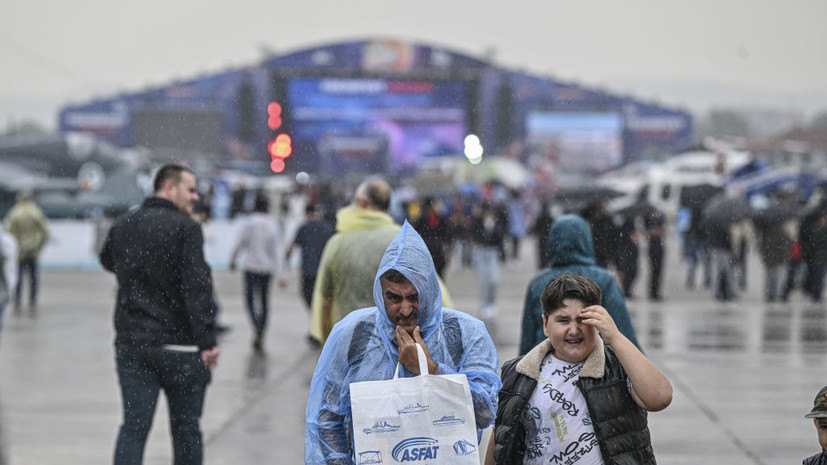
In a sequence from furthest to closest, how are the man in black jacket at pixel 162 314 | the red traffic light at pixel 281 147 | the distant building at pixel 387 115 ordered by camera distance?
1. the distant building at pixel 387 115
2. the red traffic light at pixel 281 147
3. the man in black jacket at pixel 162 314

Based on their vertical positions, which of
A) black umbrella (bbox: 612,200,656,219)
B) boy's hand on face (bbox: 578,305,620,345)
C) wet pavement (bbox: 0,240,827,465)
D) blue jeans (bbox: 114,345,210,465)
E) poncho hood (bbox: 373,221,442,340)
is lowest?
wet pavement (bbox: 0,240,827,465)

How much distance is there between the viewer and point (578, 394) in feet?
11.7

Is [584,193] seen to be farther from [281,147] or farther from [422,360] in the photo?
[422,360]

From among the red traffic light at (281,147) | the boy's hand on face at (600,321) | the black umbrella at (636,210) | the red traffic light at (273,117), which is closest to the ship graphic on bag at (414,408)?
the boy's hand on face at (600,321)

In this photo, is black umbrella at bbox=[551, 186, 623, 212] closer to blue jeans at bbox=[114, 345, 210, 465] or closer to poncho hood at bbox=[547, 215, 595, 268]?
poncho hood at bbox=[547, 215, 595, 268]

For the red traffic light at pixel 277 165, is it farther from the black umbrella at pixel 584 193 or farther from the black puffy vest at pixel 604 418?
the black puffy vest at pixel 604 418

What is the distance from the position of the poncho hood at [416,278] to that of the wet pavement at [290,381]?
3.91 metres

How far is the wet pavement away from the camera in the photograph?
7566 mm

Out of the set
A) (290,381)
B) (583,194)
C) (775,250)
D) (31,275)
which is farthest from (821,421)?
(583,194)

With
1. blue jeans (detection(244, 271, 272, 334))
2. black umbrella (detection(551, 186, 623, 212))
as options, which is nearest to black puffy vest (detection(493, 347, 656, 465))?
blue jeans (detection(244, 271, 272, 334))

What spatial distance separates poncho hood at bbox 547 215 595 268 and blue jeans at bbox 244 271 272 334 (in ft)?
23.7

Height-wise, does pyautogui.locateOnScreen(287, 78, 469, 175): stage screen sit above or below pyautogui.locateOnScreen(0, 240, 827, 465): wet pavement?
above

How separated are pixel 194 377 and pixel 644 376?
2.82m

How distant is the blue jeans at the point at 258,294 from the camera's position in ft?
40.3
